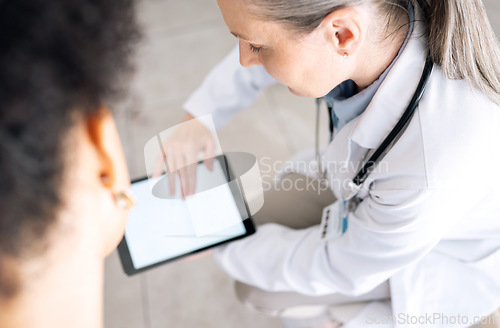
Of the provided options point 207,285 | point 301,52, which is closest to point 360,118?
point 301,52

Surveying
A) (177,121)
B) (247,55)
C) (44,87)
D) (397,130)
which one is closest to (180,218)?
(247,55)

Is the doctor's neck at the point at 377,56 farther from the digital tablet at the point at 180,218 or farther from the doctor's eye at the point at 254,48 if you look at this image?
the digital tablet at the point at 180,218

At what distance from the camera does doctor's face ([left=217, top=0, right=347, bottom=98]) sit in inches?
24.7

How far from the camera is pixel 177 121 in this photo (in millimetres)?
1698

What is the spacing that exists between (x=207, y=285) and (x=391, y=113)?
1.02 m

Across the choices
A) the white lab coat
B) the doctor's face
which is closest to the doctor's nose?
the doctor's face

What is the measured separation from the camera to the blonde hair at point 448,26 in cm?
59

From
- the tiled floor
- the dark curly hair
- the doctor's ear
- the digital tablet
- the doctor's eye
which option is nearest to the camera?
the dark curly hair

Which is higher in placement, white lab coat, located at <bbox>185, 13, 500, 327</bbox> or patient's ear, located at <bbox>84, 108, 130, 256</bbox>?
patient's ear, located at <bbox>84, 108, 130, 256</bbox>

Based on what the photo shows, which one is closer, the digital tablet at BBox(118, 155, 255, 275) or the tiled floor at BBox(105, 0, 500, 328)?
the digital tablet at BBox(118, 155, 255, 275)

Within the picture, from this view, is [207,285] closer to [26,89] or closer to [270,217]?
[270,217]

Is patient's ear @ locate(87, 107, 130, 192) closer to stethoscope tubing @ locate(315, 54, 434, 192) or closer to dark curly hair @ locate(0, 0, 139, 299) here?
dark curly hair @ locate(0, 0, 139, 299)

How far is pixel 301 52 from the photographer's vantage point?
0.66 metres

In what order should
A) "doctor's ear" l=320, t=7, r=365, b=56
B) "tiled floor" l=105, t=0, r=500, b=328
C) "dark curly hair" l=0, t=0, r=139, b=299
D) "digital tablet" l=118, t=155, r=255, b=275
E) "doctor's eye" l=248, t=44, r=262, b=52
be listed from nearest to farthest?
"dark curly hair" l=0, t=0, r=139, b=299
"doctor's ear" l=320, t=7, r=365, b=56
"doctor's eye" l=248, t=44, r=262, b=52
"digital tablet" l=118, t=155, r=255, b=275
"tiled floor" l=105, t=0, r=500, b=328
